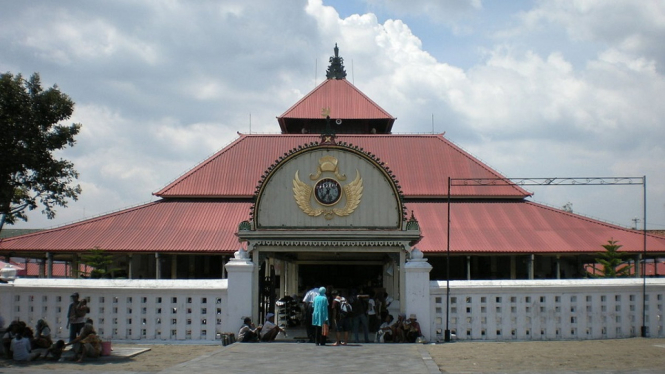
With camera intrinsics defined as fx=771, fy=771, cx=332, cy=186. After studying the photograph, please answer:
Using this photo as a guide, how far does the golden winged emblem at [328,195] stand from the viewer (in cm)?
1950

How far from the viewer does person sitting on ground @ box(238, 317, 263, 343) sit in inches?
695

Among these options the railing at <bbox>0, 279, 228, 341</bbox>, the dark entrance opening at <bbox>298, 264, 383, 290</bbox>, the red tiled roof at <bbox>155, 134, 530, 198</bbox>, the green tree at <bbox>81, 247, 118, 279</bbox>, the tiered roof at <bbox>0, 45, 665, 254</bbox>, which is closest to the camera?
the railing at <bbox>0, 279, 228, 341</bbox>

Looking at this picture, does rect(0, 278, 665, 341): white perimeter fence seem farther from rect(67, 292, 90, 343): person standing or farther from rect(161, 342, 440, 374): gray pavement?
rect(161, 342, 440, 374): gray pavement

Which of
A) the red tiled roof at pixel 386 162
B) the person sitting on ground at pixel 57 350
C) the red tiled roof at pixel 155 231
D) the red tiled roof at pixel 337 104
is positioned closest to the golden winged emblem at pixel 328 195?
the person sitting on ground at pixel 57 350

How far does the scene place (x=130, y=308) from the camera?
18.2 m

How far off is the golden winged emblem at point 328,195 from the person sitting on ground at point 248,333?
3268 millimetres

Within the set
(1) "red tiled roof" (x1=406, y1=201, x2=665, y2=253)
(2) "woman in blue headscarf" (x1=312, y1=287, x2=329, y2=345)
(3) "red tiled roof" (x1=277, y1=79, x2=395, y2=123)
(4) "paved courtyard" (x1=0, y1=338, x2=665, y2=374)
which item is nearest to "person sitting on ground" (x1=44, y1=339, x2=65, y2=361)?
(4) "paved courtyard" (x1=0, y1=338, x2=665, y2=374)

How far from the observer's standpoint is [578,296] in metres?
18.3

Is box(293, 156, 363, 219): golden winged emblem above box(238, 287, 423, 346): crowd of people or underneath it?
above

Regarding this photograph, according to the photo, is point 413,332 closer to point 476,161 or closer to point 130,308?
point 130,308

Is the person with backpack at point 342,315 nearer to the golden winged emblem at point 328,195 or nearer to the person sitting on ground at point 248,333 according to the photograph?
the person sitting on ground at point 248,333


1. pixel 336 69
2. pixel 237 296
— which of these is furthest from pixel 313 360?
pixel 336 69

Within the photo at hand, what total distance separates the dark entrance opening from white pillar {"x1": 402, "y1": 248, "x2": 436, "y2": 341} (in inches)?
492

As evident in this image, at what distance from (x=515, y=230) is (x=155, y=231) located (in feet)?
52.7
